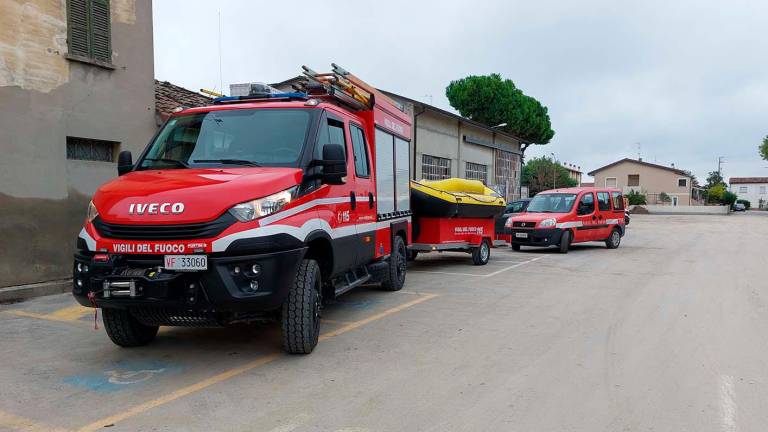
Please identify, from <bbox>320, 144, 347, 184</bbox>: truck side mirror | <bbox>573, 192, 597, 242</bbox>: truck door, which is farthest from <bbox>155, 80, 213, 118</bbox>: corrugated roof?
<bbox>573, 192, 597, 242</bbox>: truck door

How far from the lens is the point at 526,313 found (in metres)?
7.27

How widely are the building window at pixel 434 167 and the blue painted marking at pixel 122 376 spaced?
15926 mm

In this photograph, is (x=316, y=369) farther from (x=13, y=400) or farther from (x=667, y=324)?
(x=667, y=324)

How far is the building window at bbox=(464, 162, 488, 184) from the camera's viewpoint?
2483 centimetres

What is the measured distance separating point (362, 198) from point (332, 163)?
5.16ft

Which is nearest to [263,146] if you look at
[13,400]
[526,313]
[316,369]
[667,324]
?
[316,369]

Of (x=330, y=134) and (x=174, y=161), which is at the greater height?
(x=330, y=134)

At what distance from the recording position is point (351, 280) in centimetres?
684

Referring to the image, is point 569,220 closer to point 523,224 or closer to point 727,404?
point 523,224

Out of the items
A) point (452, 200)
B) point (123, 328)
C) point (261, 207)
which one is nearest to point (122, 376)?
point (123, 328)

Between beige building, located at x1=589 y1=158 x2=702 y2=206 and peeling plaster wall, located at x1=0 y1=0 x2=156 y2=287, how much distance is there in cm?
7510

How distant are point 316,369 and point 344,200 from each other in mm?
1963

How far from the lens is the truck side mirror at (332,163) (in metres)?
5.22

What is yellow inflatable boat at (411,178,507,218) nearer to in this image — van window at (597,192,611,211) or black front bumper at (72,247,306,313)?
van window at (597,192,611,211)
